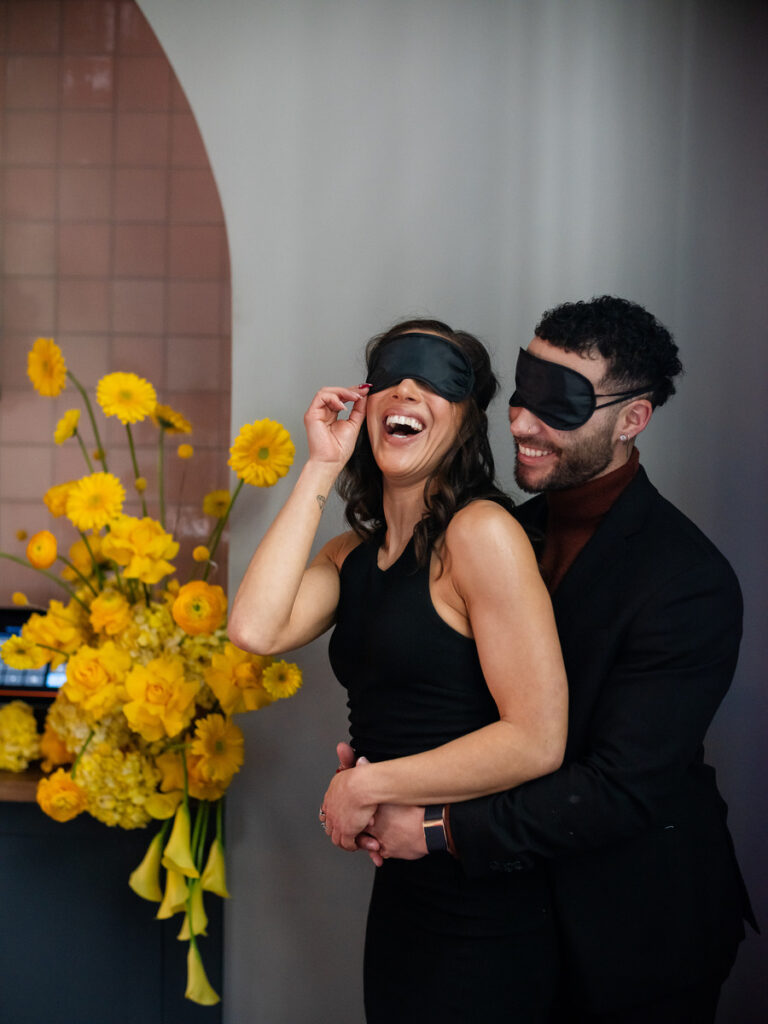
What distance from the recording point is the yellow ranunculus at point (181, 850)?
5.15 ft

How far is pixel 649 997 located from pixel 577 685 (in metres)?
0.45

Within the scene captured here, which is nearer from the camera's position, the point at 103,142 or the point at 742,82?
the point at 742,82

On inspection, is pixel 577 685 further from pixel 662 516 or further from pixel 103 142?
pixel 103 142

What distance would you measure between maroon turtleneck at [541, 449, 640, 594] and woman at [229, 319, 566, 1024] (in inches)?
5.2

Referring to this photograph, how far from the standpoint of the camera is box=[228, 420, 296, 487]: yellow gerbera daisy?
4.92 ft

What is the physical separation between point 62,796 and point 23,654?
0.27m

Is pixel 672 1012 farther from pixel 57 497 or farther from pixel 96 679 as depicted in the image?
pixel 57 497

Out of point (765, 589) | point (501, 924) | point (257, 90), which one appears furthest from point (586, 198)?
point (501, 924)

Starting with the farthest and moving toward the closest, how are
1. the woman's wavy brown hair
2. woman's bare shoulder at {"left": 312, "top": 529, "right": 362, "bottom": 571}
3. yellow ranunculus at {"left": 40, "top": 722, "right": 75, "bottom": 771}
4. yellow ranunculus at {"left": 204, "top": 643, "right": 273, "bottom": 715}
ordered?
yellow ranunculus at {"left": 40, "top": 722, "right": 75, "bottom": 771}
yellow ranunculus at {"left": 204, "top": 643, "right": 273, "bottom": 715}
woman's bare shoulder at {"left": 312, "top": 529, "right": 362, "bottom": 571}
the woman's wavy brown hair

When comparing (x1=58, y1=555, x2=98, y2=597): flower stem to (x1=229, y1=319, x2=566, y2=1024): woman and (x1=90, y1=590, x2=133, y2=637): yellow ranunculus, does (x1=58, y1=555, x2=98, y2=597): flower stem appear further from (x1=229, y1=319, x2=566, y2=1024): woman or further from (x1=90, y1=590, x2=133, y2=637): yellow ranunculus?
(x1=229, y1=319, x2=566, y2=1024): woman

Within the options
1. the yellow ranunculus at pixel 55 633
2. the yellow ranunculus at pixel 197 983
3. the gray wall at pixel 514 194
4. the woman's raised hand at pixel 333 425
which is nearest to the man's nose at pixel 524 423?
the woman's raised hand at pixel 333 425

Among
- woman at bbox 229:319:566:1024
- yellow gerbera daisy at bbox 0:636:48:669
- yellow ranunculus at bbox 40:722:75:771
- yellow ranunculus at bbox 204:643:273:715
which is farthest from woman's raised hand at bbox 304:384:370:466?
yellow ranunculus at bbox 40:722:75:771

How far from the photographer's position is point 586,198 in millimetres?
1773

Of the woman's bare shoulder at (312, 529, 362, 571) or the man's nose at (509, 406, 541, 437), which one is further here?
the woman's bare shoulder at (312, 529, 362, 571)
